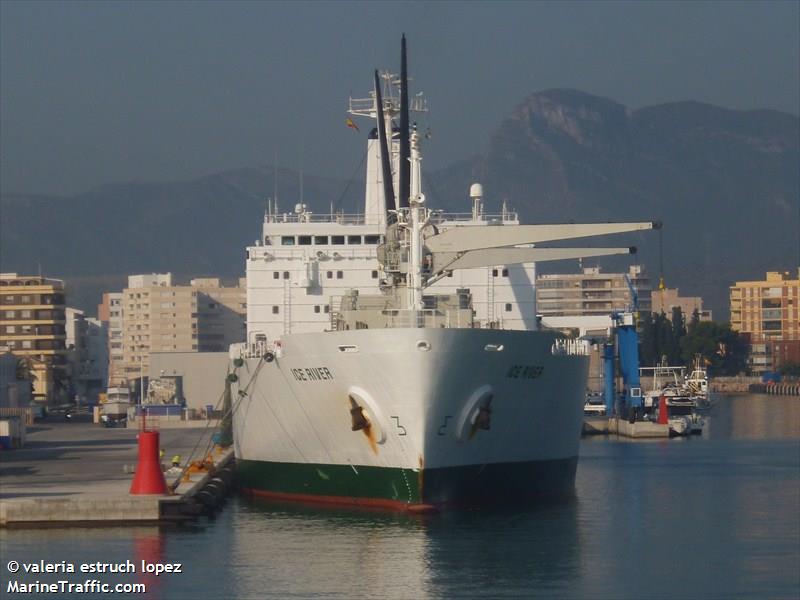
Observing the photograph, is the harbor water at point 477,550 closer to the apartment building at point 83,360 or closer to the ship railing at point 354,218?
the ship railing at point 354,218

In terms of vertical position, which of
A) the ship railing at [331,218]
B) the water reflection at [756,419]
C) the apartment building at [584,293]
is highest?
the apartment building at [584,293]

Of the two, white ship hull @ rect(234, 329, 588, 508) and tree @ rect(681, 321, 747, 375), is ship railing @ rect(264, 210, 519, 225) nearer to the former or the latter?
white ship hull @ rect(234, 329, 588, 508)

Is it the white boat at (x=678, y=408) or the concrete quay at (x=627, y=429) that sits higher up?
the white boat at (x=678, y=408)

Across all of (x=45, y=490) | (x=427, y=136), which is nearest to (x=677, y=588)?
(x=45, y=490)

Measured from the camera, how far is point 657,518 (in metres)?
28.8

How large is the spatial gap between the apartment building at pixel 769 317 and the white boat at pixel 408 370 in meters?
116

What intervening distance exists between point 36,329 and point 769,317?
266 ft

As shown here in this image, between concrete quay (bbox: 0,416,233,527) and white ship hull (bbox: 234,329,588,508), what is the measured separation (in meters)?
2.56

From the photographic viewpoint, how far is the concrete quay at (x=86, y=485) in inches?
1032

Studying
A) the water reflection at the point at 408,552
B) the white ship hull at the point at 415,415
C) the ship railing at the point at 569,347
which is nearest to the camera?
the water reflection at the point at 408,552

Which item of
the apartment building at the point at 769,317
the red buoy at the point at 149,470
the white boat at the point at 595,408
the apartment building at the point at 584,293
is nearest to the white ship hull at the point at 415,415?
the red buoy at the point at 149,470

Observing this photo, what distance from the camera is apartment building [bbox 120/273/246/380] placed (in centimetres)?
15025

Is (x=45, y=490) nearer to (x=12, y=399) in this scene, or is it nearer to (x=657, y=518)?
(x=657, y=518)

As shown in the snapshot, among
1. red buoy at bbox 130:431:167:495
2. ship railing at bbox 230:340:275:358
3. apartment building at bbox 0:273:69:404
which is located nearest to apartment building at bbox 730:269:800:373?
apartment building at bbox 0:273:69:404
